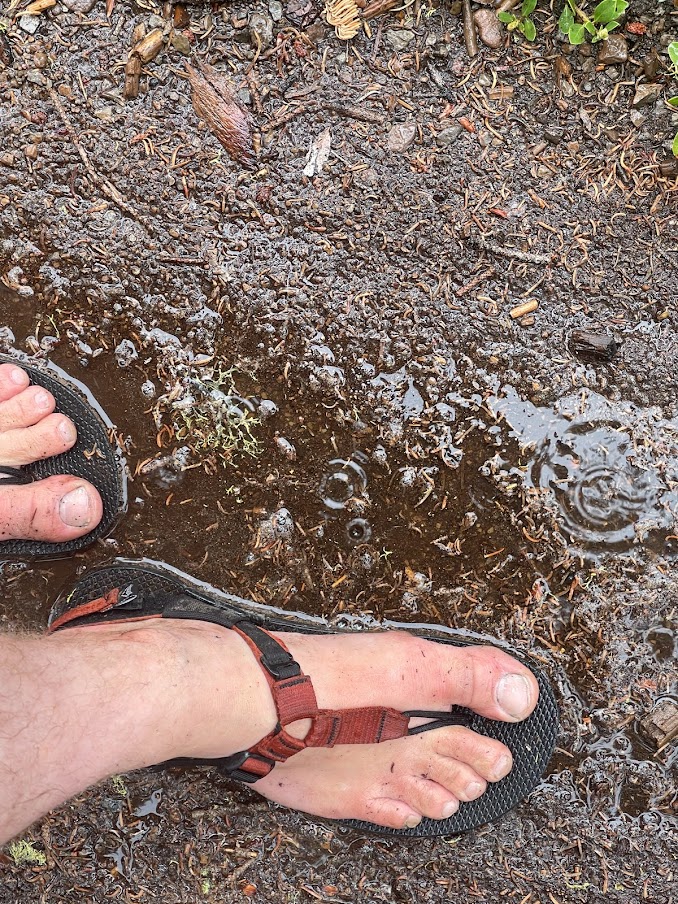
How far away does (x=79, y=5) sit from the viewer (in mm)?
2303

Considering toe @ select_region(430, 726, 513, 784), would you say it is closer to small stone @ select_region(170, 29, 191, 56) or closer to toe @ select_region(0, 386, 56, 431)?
toe @ select_region(0, 386, 56, 431)

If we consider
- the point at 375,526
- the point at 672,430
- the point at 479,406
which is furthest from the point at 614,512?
the point at 375,526

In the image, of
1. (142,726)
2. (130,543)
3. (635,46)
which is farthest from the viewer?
(130,543)

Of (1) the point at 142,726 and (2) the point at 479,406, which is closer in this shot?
(1) the point at 142,726

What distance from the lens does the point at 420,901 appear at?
232cm

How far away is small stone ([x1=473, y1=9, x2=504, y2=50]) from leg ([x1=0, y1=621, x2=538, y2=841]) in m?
1.92

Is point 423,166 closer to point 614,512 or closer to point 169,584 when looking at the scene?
point 614,512

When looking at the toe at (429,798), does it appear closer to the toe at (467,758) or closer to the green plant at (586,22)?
the toe at (467,758)

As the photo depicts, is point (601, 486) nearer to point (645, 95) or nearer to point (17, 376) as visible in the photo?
point (645, 95)

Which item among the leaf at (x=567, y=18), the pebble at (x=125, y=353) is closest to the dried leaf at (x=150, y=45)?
the pebble at (x=125, y=353)

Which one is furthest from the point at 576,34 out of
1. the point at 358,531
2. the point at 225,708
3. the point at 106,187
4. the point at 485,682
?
the point at 225,708

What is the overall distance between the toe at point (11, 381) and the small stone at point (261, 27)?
52.4 inches

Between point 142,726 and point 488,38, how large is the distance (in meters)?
2.28

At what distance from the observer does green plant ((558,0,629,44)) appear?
2141 mm
